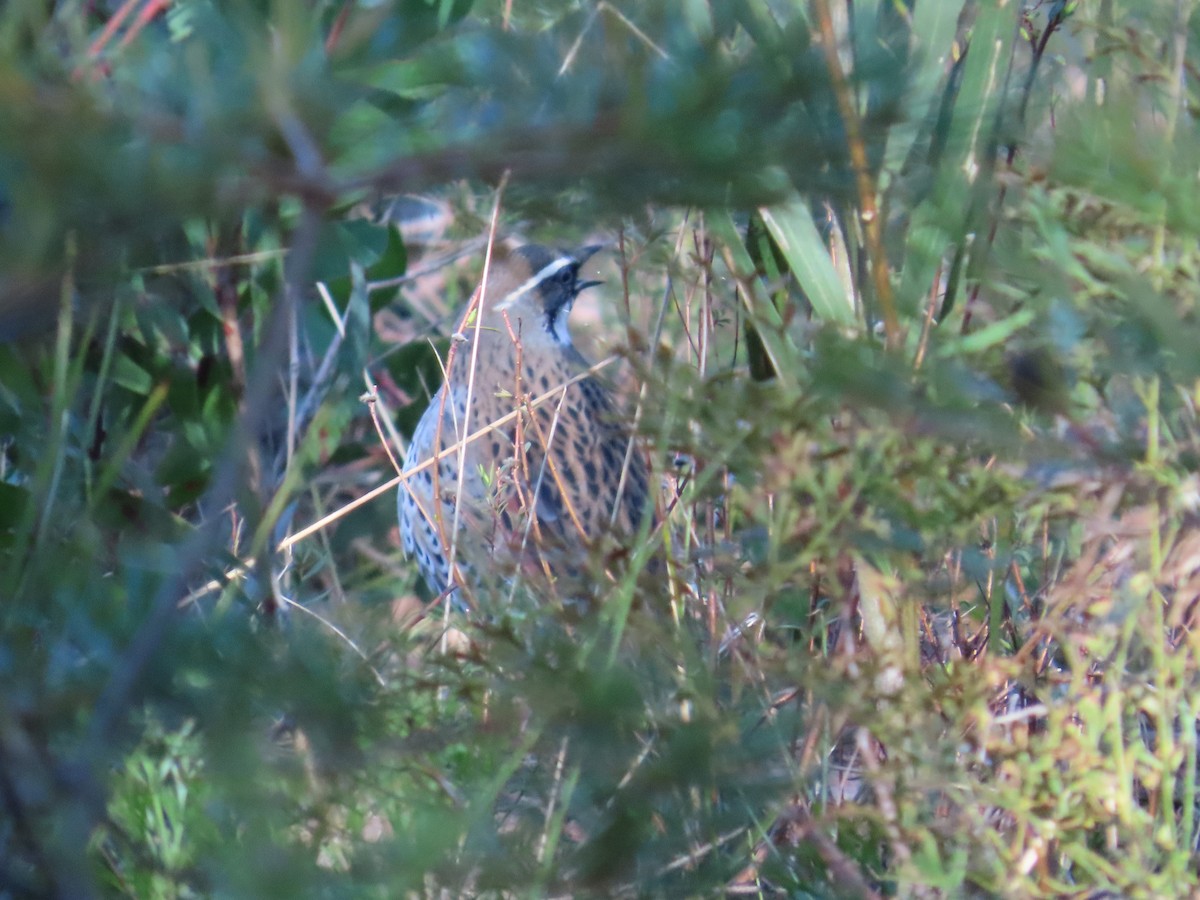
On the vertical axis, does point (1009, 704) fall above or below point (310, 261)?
below

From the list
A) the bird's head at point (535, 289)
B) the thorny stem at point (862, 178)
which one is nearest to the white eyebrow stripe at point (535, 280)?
the bird's head at point (535, 289)

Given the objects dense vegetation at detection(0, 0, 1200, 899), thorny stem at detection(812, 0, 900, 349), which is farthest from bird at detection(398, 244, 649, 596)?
thorny stem at detection(812, 0, 900, 349)

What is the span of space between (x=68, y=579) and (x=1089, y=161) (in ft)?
3.93

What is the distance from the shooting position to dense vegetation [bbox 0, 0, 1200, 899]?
3.67 feet

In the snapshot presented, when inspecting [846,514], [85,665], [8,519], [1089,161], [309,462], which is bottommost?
[309,462]

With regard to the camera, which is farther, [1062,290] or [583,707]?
[1062,290]

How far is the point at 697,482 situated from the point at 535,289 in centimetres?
248

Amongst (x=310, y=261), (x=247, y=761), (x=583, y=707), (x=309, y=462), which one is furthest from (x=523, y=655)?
(x=309, y=462)

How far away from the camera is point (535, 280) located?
166 inches

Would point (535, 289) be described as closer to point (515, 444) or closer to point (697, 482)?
point (515, 444)

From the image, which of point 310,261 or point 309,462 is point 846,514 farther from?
point 309,462

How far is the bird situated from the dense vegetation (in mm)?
374

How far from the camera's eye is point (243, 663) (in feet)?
4.29

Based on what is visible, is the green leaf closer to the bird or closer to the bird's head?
the bird
